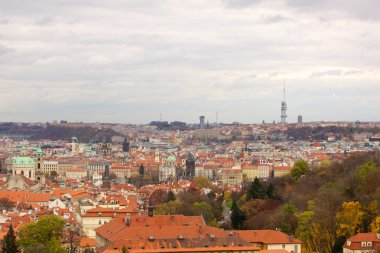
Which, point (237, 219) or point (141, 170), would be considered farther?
point (141, 170)

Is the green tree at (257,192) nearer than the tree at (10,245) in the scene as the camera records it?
No

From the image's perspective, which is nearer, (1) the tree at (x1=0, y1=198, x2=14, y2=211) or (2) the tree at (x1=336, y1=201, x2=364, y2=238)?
(2) the tree at (x1=336, y1=201, x2=364, y2=238)

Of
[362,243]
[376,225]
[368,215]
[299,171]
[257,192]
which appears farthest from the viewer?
[299,171]

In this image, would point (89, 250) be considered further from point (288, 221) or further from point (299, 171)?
point (299, 171)

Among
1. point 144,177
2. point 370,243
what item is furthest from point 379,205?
point 144,177

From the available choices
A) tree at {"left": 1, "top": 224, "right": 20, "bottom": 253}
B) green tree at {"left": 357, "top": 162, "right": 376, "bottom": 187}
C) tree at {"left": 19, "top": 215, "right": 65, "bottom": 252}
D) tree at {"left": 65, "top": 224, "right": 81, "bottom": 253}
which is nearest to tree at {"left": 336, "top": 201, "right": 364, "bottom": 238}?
green tree at {"left": 357, "top": 162, "right": 376, "bottom": 187}

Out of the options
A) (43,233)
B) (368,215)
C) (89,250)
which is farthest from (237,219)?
(43,233)

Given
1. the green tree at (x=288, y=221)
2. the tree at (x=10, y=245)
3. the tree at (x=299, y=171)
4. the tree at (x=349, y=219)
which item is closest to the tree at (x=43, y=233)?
the tree at (x=10, y=245)

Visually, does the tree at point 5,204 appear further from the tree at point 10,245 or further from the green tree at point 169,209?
the tree at point 10,245

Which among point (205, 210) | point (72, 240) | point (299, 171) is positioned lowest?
point (72, 240)

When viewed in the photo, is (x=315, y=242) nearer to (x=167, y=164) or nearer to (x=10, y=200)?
(x=10, y=200)

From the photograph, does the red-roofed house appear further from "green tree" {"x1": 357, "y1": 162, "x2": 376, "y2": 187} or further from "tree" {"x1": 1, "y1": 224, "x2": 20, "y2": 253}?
"tree" {"x1": 1, "y1": 224, "x2": 20, "y2": 253}
